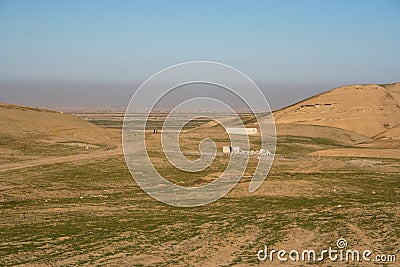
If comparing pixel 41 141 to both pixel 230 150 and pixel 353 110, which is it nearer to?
pixel 230 150

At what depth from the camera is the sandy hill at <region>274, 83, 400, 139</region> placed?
96125 millimetres

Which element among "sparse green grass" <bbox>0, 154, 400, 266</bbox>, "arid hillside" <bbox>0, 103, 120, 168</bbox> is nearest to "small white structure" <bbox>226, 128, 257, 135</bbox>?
"arid hillside" <bbox>0, 103, 120, 168</bbox>

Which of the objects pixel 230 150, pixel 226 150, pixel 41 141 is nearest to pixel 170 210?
pixel 226 150

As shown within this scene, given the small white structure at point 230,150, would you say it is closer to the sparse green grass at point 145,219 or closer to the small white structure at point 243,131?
the small white structure at point 243,131

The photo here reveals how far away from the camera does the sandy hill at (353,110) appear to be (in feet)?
315

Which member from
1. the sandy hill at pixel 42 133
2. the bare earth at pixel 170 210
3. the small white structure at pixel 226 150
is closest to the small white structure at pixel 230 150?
the small white structure at pixel 226 150

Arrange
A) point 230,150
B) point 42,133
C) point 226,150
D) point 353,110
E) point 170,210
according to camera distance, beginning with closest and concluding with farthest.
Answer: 1. point 170,210
2. point 226,150
3. point 230,150
4. point 42,133
5. point 353,110

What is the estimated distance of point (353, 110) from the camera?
10262cm

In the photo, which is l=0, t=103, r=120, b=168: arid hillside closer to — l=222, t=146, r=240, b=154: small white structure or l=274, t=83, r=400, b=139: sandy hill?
l=222, t=146, r=240, b=154: small white structure

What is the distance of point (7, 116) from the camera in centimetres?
7100

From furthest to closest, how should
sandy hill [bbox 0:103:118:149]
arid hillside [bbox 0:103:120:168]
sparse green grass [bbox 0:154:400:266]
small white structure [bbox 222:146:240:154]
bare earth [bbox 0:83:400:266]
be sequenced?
sandy hill [bbox 0:103:118:149], small white structure [bbox 222:146:240:154], arid hillside [bbox 0:103:120:168], sparse green grass [bbox 0:154:400:266], bare earth [bbox 0:83:400:266]

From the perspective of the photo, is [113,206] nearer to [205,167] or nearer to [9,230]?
[9,230]

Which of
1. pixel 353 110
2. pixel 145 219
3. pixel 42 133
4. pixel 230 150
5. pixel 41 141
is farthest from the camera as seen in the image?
pixel 353 110

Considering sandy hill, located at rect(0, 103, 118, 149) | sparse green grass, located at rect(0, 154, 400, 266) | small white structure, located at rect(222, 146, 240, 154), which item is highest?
sandy hill, located at rect(0, 103, 118, 149)
